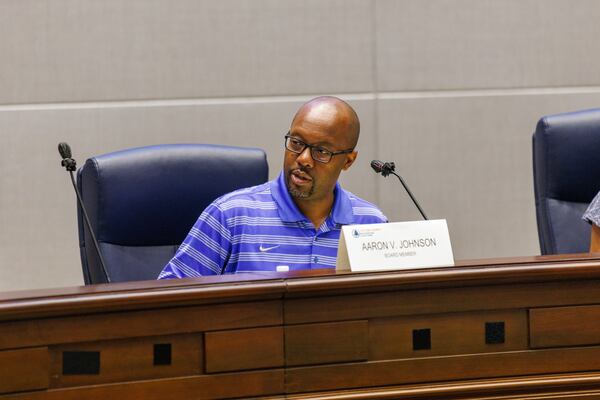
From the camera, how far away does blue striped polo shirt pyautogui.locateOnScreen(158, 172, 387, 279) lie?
2.15 m

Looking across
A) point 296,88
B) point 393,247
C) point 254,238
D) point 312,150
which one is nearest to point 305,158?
point 312,150

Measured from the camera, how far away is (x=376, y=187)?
127 inches

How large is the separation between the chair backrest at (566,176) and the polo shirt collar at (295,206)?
599 millimetres

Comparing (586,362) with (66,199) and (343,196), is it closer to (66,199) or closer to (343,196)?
(343,196)

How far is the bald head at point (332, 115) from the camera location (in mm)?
2227

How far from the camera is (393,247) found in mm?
1643

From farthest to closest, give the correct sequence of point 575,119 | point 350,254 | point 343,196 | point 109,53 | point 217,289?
point 109,53 < point 575,119 < point 343,196 < point 350,254 < point 217,289

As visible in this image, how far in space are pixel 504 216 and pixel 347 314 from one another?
74.2 inches

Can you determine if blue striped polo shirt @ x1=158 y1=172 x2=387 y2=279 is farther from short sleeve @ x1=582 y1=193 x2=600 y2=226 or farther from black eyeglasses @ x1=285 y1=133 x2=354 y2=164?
short sleeve @ x1=582 y1=193 x2=600 y2=226

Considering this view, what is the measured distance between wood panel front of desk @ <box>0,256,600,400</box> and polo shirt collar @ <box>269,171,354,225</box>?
0.65 meters

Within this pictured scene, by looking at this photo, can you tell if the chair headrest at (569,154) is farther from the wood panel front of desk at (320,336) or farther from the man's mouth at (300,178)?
the wood panel front of desk at (320,336)

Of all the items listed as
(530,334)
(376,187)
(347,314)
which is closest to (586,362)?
(530,334)

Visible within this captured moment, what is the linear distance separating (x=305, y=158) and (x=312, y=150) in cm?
3

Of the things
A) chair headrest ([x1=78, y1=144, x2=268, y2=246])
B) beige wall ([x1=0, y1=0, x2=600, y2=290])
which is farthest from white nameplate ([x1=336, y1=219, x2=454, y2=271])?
beige wall ([x1=0, y1=0, x2=600, y2=290])
